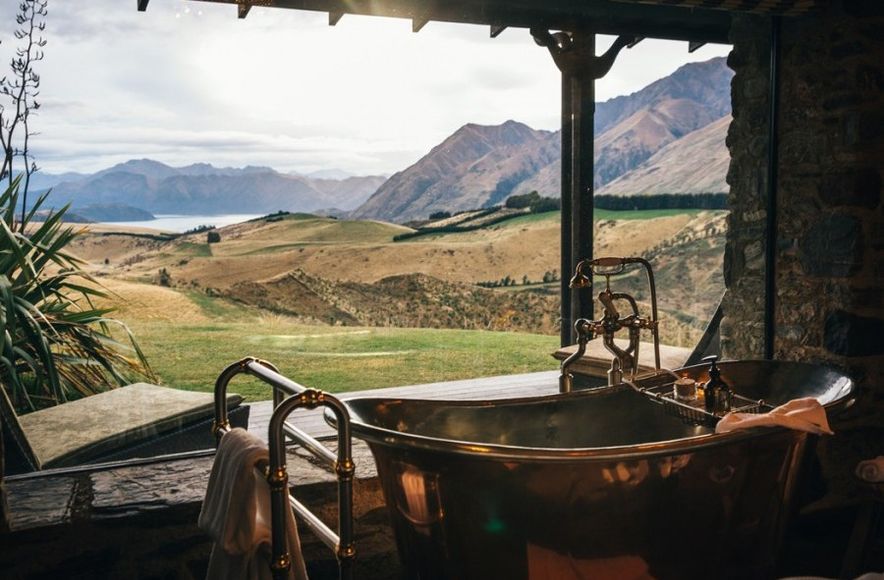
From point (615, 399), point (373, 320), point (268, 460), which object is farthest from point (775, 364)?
point (268, 460)

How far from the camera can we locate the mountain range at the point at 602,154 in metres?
2.78

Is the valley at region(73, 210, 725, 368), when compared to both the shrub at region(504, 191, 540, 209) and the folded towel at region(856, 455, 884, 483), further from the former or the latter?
the folded towel at region(856, 455, 884, 483)

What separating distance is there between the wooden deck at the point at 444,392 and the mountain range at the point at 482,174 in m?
0.56

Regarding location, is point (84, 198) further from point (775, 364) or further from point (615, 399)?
point (775, 364)

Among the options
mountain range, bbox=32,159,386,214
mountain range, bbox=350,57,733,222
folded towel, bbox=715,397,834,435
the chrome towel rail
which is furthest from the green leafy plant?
folded towel, bbox=715,397,834,435

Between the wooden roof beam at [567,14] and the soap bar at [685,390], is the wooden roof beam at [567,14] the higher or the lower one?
the higher one

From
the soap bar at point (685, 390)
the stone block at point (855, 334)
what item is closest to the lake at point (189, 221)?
the soap bar at point (685, 390)

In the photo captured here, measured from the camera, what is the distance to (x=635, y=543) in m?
1.84

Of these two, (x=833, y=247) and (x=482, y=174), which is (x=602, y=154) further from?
(x=833, y=247)

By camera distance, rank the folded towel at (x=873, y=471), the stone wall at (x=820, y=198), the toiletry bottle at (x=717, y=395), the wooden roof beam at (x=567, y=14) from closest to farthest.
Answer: the folded towel at (x=873, y=471) → the toiletry bottle at (x=717, y=395) → the wooden roof beam at (x=567, y=14) → the stone wall at (x=820, y=198)

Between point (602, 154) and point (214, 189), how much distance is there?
1380 millimetres

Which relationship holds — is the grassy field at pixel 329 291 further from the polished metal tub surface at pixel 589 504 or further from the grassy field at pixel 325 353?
the polished metal tub surface at pixel 589 504

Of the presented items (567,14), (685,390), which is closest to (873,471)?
(685,390)

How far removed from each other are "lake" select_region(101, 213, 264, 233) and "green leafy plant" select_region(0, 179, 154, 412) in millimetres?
268
